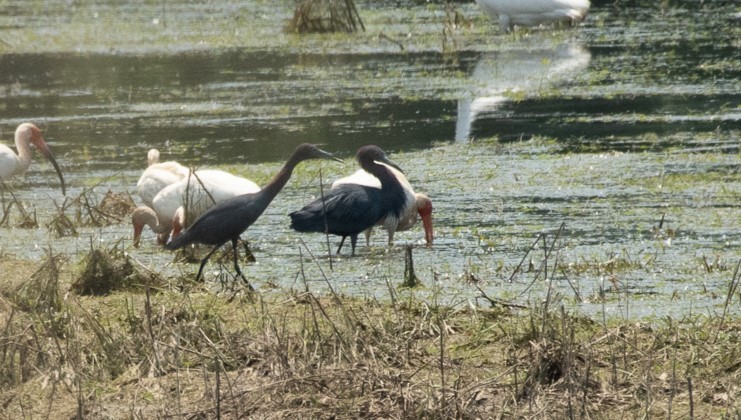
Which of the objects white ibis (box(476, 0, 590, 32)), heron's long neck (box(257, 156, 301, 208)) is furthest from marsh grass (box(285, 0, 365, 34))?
heron's long neck (box(257, 156, 301, 208))

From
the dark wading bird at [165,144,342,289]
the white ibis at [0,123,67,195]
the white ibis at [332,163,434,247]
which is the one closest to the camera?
the dark wading bird at [165,144,342,289]

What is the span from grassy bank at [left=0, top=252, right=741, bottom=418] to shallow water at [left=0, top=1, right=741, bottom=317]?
407 millimetres

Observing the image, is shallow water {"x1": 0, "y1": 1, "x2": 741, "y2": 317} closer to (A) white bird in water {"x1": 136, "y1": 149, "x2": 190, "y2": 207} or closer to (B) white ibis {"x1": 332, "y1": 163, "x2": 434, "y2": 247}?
(B) white ibis {"x1": 332, "y1": 163, "x2": 434, "y2": 247}

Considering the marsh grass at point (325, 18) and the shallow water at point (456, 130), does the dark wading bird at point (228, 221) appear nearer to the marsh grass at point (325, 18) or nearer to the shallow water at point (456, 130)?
the shallow water at point (456, 130)

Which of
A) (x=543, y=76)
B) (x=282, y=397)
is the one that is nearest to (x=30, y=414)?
(x=282, y=397)

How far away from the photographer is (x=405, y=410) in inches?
183

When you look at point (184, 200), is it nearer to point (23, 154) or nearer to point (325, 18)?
point (23, 154)

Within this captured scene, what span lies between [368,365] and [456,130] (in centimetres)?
766

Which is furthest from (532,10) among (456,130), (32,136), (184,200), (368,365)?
(368,365)

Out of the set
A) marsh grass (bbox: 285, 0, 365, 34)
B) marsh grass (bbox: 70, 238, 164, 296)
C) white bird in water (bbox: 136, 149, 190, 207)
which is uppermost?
marsh grass (bbox: 70, 238, 164, 296)

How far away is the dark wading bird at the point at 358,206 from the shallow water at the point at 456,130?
0.19 meters

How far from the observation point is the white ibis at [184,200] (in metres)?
8.75

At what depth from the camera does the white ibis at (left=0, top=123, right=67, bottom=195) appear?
10.7m

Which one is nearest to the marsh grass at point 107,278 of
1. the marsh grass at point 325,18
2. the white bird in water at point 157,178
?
the white bird in water at point 157,178
